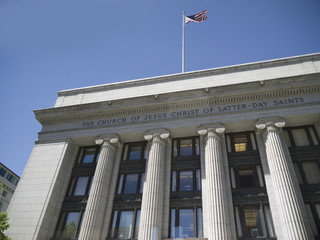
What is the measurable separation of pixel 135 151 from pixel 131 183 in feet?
11.1

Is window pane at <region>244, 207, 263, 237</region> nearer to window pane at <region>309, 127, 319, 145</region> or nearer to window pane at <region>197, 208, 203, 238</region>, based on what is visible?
window pane at <region>197, 208, 203, 238</region>

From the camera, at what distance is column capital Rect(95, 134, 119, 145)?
23750 mm

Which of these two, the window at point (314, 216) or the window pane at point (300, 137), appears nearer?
the window at point (314, 216)

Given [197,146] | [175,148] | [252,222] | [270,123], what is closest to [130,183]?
[175,148]

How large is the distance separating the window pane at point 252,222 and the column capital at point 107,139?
41.9 feet

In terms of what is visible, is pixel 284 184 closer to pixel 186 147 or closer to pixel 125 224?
pixel 186 147

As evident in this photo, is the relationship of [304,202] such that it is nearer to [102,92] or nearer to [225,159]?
[225,159]

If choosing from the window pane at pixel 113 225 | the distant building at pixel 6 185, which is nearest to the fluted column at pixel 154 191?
the window pane at pixel 113 225

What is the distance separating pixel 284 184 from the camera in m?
17.5

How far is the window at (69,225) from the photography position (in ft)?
67.8

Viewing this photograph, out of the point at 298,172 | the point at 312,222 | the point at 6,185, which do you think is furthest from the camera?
the point at 6,185

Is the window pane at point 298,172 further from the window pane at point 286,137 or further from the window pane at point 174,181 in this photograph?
the window pane at point 174,181

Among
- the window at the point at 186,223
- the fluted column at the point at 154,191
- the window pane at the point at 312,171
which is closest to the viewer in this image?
the fluted column at the point at 154,191

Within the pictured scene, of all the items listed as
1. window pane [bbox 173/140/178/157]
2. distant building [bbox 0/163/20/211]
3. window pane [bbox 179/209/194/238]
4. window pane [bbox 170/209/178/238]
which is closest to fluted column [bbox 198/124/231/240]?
window pane [bbox 179/209/194/238]
